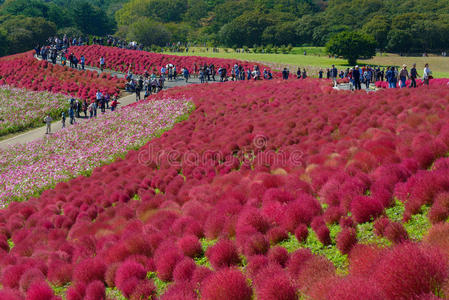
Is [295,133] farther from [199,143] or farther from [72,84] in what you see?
[72,84]

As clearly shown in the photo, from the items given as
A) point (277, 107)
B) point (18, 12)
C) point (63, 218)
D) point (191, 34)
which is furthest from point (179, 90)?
point (18, 12)

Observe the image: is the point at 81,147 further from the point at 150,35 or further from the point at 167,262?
the point at 150,35

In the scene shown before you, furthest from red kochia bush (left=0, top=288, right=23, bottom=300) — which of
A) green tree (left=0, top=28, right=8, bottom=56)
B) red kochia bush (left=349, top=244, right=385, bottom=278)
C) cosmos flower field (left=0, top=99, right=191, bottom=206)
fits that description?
green tree (left=0, top=28, right=8, bottom=56)

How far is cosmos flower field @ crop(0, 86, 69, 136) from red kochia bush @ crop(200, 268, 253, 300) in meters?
30.3

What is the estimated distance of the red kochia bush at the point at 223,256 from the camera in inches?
220

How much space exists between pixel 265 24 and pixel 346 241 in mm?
97439

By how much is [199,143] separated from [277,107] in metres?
5.36

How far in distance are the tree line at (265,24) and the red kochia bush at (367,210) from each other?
70.5m

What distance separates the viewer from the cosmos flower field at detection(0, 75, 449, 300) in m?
4.42

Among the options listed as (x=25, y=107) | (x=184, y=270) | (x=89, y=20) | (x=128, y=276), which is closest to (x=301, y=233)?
(x=184, y=270)

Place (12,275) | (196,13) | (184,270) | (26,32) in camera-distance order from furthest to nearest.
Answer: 1. (196,13)
2. (26,32)
3. (12,275)
4. (184,270)

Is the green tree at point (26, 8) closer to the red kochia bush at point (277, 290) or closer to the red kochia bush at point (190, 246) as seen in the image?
the red kochia bush at point (190, 246)

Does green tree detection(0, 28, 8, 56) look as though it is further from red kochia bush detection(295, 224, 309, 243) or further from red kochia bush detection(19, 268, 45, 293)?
red kochia bush detection(295, 224, 309, 243)

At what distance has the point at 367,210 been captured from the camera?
567 centimetres
